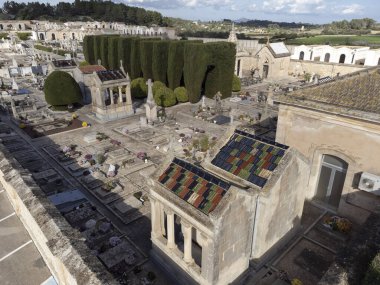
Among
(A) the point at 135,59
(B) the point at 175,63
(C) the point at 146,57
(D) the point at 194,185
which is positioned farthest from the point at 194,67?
(D) the point at 194,185

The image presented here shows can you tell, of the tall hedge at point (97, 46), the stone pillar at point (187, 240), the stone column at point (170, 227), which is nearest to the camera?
the stone pillar at point (187, 240)

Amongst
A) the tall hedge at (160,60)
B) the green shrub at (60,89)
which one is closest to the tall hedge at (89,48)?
Result: the tall hedge at (160,60)

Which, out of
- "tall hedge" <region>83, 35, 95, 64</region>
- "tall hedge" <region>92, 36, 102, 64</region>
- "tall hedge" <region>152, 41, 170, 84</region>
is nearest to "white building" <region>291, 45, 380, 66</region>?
"tall hedge" <region>152, 41, 170, 84</region>

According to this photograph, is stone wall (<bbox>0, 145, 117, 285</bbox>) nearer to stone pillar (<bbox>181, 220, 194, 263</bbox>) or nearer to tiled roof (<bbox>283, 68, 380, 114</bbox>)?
stone pillar (<bbox>181, 220, 194, 263</bbox>)

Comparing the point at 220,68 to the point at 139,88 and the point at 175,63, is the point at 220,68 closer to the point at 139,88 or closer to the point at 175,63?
the point at 175,63

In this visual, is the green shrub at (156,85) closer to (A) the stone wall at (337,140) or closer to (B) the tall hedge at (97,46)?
(B) the tall hedge at (97,46)

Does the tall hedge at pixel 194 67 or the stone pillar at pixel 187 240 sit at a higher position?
the tall hedge at pixel 194 67
